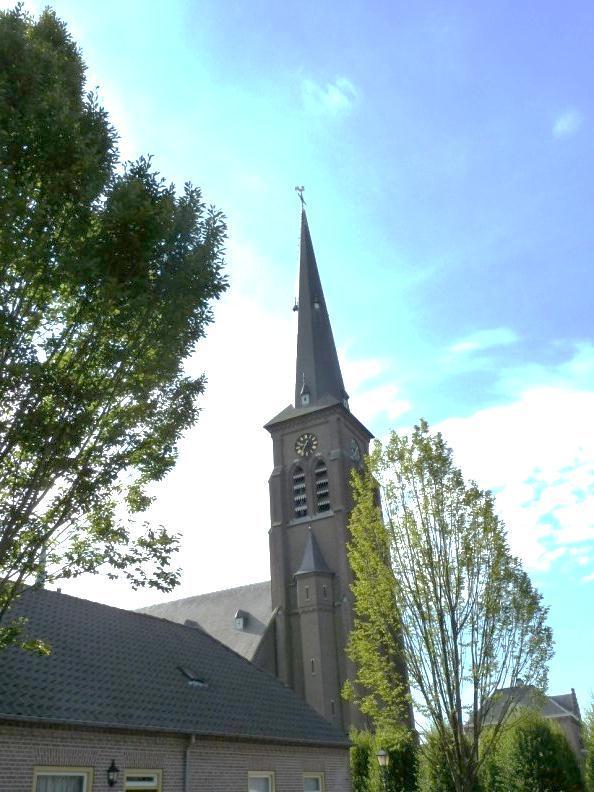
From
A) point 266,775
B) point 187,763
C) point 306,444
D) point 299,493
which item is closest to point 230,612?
point 299,493

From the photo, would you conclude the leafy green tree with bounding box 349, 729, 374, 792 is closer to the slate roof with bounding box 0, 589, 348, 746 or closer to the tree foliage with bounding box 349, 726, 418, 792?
the tree foliage with bounding box 349, 726, 418, 792

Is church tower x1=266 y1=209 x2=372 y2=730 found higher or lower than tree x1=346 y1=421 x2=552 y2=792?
higher

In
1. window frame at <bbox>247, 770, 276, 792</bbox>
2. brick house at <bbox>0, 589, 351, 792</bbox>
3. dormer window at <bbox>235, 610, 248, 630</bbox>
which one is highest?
dormer window at <bbox>235, 610, 248, 630</bbox>

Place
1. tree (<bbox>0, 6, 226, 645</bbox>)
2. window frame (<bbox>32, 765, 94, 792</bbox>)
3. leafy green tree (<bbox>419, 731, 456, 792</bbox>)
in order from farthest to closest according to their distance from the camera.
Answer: leafy green tree (<bbox>419, 731, 456, 792</bbox>), window frame (<bbox>32, 765, 94, 792</bbox>), tree (<bbox>0, 6, 226, 645</bbox>)

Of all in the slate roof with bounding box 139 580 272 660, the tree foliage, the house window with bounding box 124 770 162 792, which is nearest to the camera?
the house window with bounding box 124 770 162 792

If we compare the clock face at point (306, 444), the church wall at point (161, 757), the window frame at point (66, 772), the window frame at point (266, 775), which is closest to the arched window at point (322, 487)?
the clock face at point (306, 444)

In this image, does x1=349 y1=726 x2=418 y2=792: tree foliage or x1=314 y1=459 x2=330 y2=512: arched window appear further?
x1=314 y1=459 x2=330 y2=512: arched window

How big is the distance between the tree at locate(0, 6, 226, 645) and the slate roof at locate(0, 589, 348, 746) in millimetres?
5419

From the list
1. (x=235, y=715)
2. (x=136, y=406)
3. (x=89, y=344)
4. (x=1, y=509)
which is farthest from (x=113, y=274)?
(x=235, y=715)

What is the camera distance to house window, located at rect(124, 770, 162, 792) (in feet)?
43.9

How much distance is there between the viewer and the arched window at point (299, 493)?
42438 millimetres

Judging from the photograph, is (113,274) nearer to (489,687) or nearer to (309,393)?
(489,687)

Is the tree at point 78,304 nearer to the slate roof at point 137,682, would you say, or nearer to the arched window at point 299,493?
the slate roof at point 137,682

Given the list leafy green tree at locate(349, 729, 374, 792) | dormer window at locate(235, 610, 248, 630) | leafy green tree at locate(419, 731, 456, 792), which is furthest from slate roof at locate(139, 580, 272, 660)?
leafy green tree at locate(419, 731, 456, 792)
